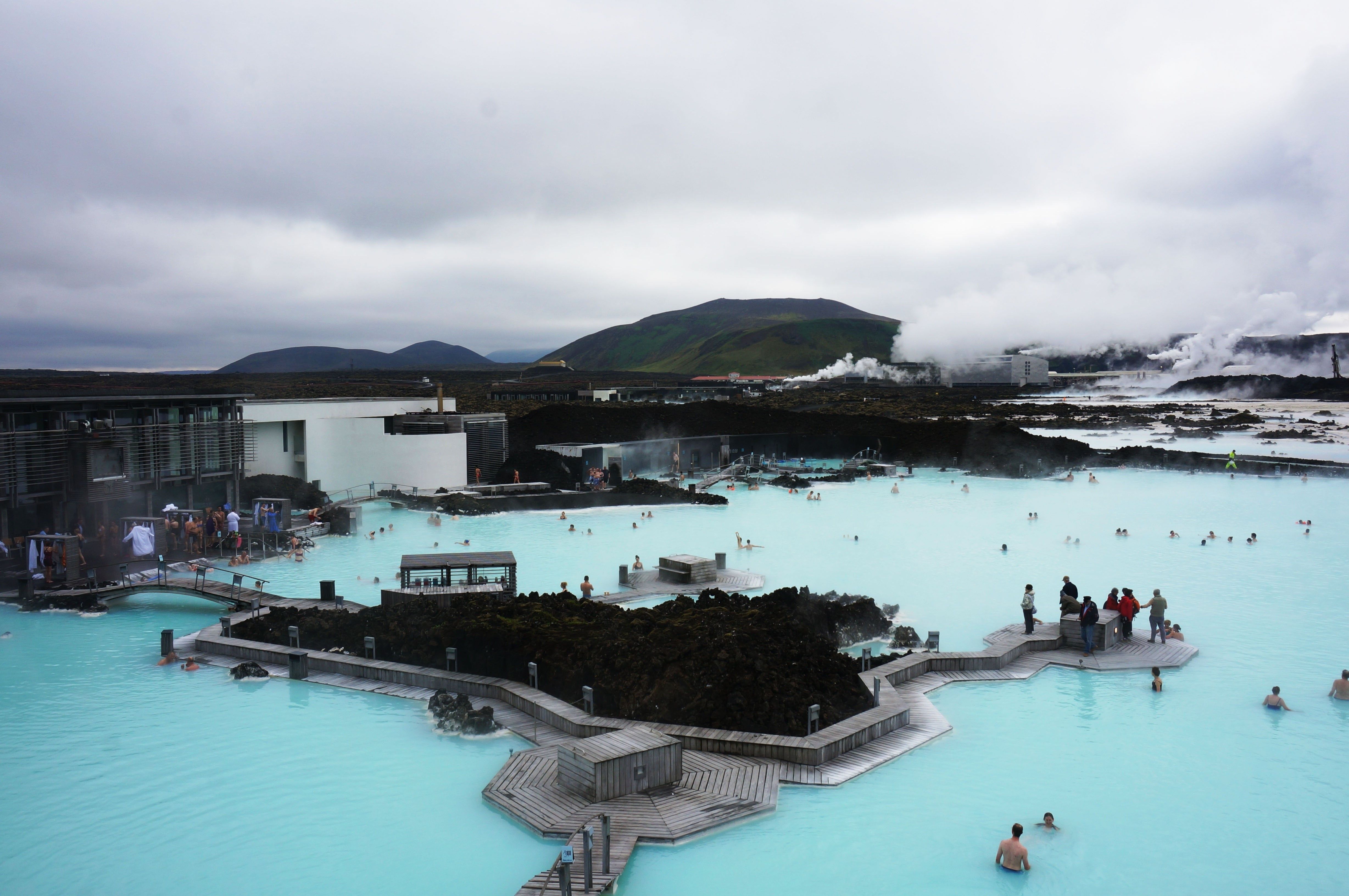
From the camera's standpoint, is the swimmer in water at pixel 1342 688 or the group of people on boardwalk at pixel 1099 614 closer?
the swimmer in water at pixel 1342 688

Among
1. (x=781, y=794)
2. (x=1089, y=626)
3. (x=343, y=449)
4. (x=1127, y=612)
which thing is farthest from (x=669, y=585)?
(x=343, y=449)

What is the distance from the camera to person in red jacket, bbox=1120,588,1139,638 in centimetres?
1365

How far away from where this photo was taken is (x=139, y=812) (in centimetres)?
837

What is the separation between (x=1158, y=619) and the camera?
1378cm

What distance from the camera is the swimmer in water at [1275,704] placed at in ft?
Result: 38.0

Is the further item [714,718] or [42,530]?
[42,530]

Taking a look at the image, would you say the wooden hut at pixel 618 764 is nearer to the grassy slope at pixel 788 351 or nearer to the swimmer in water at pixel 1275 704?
the swimmer in water at pixel 1275 704

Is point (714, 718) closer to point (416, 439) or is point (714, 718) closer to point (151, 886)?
point (151, 886)

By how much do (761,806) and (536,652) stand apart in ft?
14.2

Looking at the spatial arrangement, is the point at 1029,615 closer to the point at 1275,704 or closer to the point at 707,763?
the point at 1275,704

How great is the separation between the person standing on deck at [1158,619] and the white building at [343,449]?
23.5m

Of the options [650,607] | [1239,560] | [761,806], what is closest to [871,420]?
[1239,560]

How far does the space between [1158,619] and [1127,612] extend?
600 mm

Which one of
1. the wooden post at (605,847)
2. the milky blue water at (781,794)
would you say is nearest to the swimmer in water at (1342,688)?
the milky blue water at (781,794)
